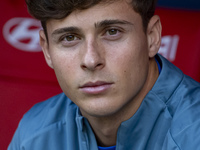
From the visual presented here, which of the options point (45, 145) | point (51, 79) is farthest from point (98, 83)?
point (51, 79)

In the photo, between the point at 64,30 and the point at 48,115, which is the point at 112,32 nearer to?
the point at 64,30

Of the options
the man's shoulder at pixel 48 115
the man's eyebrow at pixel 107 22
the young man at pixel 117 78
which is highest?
the man's eyebrow at pixel 107 22

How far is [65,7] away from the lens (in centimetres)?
161

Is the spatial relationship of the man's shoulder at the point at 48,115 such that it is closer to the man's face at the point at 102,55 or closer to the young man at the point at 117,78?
the young man at the point at 117,78

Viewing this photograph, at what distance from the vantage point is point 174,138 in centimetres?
159

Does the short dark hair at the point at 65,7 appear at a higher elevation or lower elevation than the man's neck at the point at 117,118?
higher

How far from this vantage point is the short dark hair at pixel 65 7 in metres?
1.58

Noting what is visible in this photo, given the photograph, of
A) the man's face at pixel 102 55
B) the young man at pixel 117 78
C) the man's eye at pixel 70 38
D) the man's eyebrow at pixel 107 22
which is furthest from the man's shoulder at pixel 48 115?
the man's eyebrow at pixel 107 22

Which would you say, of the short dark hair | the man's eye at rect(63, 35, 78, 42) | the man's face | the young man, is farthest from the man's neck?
the man's eye at rect(63, 35, 78, 42)

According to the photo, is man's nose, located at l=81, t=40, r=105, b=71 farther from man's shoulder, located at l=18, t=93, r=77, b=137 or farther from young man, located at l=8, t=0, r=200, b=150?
man's shoulder, located at l=18, t=93, r=77, b=137

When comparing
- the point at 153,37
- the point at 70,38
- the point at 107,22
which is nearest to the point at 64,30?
the point at 70,38

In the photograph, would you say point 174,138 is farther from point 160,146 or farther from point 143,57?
point 143,57

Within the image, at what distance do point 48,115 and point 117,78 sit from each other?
64 cm

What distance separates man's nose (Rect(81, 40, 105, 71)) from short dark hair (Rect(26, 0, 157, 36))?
152mm
